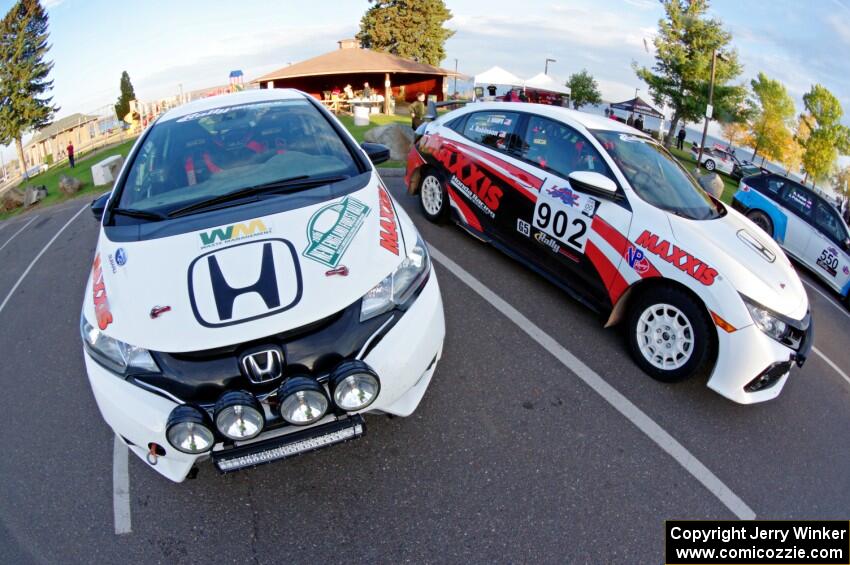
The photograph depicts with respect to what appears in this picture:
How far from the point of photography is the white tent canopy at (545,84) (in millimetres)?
21516

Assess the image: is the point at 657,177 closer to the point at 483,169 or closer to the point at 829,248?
the point at 483,169

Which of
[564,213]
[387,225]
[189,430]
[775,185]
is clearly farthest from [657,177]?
[775,185]

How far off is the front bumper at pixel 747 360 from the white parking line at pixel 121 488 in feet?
11.2

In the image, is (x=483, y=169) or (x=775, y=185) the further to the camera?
(x=775, y=185)

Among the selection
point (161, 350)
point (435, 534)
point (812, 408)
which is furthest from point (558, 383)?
point (161, 350)

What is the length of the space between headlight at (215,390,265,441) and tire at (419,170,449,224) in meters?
3.72

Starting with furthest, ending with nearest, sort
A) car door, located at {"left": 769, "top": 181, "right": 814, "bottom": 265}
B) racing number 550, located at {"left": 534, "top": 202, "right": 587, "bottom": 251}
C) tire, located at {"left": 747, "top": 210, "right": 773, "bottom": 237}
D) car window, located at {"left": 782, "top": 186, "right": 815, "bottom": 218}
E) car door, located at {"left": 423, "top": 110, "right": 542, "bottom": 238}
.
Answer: tire, located at {"left": 747, "top": 210, "right": 773, "bottom": 237}
car window, located at {"left": 782, "top": 186, "right": 815, "bottom": 218}
car door, located at {"left": 769, "top": 181, "right": 814, "bottom": 265}
car door, located at {"left": 423, "top": 110, "right": 542, "bottom": 238}
racing number 550, located at {"left": 534, "top": 202, "right": 587, "bottom": 251}

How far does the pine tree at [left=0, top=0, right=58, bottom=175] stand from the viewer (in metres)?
42.8

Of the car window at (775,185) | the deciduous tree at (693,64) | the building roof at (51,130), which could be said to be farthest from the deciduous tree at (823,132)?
the building roof at (51,130)

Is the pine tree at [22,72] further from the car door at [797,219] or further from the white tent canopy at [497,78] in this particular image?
the car door at [797,219]

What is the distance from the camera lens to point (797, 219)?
7773mm

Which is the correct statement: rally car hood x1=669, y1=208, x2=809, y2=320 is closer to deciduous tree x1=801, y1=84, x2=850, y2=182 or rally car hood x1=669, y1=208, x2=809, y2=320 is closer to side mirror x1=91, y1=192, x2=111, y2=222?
side mirror x1=91, y1=192, x2=111, y2=222

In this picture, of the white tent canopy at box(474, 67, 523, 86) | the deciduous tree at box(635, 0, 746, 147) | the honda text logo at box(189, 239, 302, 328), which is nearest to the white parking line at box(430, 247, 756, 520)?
the honda text logo at box(189, 239, 302, 328)

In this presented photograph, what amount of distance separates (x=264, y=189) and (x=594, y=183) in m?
2.31
